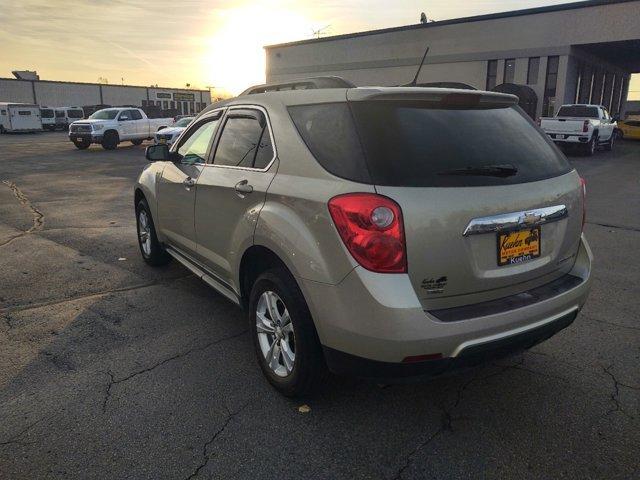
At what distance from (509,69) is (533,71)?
1386mm

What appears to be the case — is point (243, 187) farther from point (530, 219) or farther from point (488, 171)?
point (530, 219)

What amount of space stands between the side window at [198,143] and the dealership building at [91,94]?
44.5 m

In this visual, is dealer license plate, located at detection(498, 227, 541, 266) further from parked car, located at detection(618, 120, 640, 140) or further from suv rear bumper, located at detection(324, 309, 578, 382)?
parked car, located at detection(618, 120, 640, 140)

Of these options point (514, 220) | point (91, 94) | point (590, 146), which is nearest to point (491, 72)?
point (590, 146)

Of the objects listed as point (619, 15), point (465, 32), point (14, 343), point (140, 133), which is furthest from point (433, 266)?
point (465, 32)

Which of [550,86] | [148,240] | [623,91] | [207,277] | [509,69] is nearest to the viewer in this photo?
[207,277]

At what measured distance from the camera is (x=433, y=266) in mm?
2369

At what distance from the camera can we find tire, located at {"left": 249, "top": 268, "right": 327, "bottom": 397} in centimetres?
270

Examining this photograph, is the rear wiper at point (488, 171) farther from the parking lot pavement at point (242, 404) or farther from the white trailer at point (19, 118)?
the white trailer at point (19, 118)

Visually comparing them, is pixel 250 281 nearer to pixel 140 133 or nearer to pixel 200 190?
pixel 200 190

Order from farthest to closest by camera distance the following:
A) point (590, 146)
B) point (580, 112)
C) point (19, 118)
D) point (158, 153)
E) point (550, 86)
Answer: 1. point (19, 118)
2. point (550, 86)
3. point (580, 112)
4. point (590, 146)
5. point (158, 153)

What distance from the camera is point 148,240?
5.39 meters

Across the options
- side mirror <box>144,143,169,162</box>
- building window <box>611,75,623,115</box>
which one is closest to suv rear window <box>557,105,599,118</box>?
side mirror <box>144,143,169,162</box>

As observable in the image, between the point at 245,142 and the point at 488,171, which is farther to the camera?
the point at 245,142
